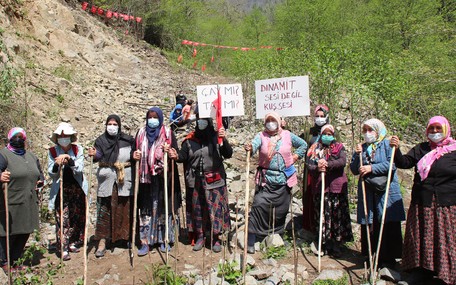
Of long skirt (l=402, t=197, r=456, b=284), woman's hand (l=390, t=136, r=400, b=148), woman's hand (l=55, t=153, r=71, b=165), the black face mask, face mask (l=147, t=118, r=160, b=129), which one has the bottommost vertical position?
long skirt (l=402, t=197, r=456, b=284)

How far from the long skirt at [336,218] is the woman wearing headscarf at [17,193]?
3.16 m

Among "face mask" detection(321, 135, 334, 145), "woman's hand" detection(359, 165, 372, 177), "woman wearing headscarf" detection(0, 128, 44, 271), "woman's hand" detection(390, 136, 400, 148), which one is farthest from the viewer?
"face mask" detection(321, 135, 334, 145)

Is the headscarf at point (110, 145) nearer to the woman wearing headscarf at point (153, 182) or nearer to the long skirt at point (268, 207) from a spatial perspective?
the woman wearing headscarf at point (153, 182)

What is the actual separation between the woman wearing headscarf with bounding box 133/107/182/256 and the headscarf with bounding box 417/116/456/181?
2570 mm

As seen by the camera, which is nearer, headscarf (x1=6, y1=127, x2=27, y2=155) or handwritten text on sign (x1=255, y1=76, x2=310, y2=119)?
headscarf (x1=6, y1=127, x2=27, y2=155)

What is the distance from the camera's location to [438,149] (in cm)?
366

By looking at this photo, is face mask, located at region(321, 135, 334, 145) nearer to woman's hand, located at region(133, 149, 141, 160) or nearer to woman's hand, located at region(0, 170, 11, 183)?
woman's hand, located at region(133, 149, 141, 160)

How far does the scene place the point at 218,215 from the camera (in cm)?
463

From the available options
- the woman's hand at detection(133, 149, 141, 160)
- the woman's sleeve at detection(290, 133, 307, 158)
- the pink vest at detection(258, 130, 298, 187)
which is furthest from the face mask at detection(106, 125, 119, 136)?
the woman's sleeve at detection(290, 133, 307, 158)

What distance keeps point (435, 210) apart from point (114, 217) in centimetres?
334

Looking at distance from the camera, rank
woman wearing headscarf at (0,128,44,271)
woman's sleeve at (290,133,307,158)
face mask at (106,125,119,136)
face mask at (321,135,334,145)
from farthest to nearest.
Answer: woman's sleeve at (290,133,307,158), face mask at (106,125,119,136), face mask at (321,135,334,145), woman wearing headscarf at (0,128,44,271)

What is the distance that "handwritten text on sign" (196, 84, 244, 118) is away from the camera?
4.42m

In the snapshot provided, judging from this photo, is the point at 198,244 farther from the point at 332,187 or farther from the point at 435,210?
the point at 435,210

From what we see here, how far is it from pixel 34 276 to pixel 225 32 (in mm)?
31675
